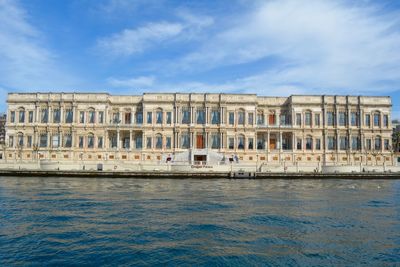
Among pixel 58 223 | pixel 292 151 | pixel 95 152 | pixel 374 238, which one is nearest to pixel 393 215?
pixel 374 238

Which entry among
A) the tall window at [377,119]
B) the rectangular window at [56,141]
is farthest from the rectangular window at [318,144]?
the rectangular window at [56,141]

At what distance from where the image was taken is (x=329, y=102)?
66812 mm

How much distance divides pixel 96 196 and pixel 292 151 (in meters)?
45.7

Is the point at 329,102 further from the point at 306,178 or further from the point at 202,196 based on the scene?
the point at 202,196

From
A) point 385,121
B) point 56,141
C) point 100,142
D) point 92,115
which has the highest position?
point 92,115

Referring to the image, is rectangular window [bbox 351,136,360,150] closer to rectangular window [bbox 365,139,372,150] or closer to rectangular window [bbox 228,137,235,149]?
rectangular window [bbox 365,139,372,150]

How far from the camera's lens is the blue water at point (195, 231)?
13.1 m

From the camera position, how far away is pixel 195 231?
1684 cm

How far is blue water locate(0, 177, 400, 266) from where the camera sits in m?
13.1

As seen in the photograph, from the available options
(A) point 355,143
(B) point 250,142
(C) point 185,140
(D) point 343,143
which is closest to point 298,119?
(D) point 343,143

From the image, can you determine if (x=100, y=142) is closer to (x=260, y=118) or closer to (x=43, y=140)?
(x=43, y=140)

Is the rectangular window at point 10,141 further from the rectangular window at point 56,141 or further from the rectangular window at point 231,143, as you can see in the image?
the rectangular window at point 231,143

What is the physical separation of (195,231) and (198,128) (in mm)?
49314

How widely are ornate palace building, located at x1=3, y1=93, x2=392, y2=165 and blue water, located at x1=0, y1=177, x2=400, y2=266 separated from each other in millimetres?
38015
